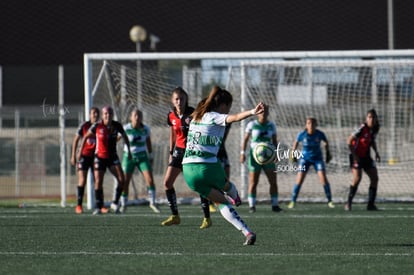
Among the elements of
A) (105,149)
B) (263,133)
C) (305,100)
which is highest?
(305,100)

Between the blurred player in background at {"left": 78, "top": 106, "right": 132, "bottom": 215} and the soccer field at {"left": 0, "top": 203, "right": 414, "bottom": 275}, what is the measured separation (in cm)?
112

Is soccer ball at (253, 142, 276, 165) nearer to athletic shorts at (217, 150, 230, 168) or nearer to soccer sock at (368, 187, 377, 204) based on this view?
athletic shorts at (217, 150, 230, 168)

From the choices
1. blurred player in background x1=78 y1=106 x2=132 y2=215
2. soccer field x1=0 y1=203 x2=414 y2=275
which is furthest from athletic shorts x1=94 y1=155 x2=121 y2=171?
soccer field x1=0 y1=203 x2=414 y2=275

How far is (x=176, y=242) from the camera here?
11.3 meters

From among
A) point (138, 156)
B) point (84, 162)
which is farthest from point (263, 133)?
point (84, 162)

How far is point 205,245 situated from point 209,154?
42.3 inches

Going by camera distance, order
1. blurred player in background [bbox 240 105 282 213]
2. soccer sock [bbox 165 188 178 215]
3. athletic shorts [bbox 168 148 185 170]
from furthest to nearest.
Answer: blurred player in background [bbox 240 105 282 213]
soccer sock [bbox 165 188 178 215]
athletic shorts [bbox 168 148 185 170]

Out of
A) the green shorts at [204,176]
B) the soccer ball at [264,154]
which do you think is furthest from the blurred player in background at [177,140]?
the green shorts at [204,176]

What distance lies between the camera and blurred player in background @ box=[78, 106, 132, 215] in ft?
57.7

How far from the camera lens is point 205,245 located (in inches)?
428

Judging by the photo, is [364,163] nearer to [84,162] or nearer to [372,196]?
[372,196]

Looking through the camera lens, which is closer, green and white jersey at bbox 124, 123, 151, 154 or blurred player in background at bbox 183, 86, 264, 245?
blurred player in background at bbox 183, 86, 264, 245

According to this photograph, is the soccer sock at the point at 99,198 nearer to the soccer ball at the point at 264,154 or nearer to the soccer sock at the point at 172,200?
the soccer sock at the point at 172,200

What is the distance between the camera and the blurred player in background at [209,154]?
416 inches
